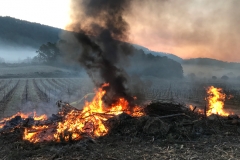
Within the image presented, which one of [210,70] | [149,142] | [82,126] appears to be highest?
[210,70]

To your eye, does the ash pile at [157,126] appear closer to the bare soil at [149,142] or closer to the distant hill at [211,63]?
the bare soil at [149,142]

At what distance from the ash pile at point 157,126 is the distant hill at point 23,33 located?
125m

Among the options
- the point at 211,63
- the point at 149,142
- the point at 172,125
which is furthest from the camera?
the point at 211,63

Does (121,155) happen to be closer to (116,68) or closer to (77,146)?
(77,146)

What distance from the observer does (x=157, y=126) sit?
9117 millimetres

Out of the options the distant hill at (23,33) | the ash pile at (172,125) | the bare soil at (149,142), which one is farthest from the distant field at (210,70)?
the distant hill at (23,33)

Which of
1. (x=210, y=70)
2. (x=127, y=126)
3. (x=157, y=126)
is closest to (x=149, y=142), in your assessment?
(x=157, y=126)

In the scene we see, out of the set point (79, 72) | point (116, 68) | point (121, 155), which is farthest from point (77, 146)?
point (79, 72)

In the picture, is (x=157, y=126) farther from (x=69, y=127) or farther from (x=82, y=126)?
(x=69, y=127)

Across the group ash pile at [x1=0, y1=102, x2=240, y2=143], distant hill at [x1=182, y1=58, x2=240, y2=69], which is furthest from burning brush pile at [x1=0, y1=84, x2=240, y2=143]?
distant hill at [x1=182, y1=58, x2=240, y2=69]

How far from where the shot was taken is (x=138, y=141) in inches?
331

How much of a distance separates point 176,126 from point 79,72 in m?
46.3

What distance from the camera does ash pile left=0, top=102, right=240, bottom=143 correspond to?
29.1 ft

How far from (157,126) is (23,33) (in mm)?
137913
